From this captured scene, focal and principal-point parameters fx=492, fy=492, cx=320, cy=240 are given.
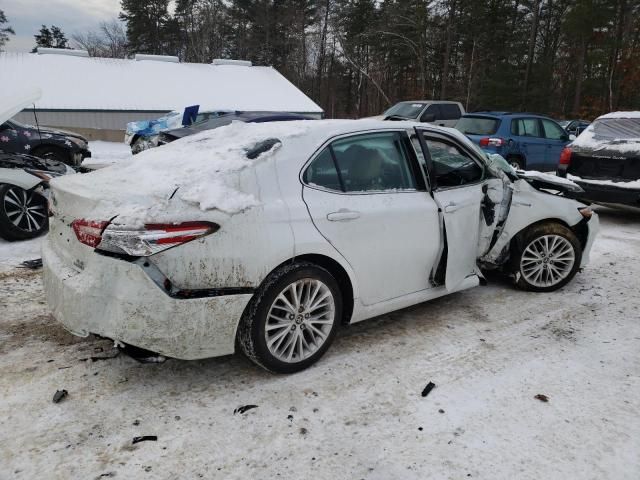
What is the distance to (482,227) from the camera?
4188mm

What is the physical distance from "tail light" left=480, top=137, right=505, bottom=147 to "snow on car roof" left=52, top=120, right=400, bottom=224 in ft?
26.5

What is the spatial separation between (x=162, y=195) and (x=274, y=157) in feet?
2.33

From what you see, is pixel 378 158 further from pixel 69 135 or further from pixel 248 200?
pixel 69 135

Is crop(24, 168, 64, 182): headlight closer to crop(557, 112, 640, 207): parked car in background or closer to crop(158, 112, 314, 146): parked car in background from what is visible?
crop(158, 112, 314, 146): parked car in background

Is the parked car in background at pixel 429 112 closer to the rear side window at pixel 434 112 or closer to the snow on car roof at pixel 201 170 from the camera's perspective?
the rear side window at pixel 434 112

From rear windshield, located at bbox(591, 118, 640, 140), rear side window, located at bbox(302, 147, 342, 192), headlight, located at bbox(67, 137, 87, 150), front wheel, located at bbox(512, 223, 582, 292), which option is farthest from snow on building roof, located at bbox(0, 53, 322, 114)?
rear side window, located at bbox(302, 147, 342, 192)

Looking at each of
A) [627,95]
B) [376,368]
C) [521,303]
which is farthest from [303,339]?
[627,95]

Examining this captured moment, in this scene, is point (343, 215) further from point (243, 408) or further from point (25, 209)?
point (25, 209)

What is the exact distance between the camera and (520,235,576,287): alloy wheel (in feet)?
14.7

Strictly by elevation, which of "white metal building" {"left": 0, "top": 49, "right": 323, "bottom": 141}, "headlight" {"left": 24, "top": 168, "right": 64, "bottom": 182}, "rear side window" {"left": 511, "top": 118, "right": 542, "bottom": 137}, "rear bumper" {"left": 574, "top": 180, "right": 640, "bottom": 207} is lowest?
"rear bumper" {"left": 574, "top": 180, "right": 640, "bottom": 207}

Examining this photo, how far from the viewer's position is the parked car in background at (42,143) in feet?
34.0

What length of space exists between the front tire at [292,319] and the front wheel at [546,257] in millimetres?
2135

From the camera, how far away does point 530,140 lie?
1155 centimetres

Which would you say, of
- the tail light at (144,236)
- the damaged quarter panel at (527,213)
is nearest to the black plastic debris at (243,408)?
the tail light at (144,236)
